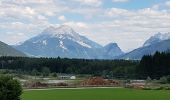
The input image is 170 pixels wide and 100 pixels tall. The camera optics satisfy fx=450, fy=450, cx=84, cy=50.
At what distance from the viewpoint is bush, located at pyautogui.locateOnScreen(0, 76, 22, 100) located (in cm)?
3181

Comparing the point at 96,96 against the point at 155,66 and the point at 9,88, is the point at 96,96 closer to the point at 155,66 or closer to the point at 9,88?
the point at 9,88

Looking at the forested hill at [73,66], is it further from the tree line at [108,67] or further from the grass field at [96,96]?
the grass field at [96,96]

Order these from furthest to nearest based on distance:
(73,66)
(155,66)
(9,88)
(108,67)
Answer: (73,66) → (108,67) → (155,66) → (9,88)

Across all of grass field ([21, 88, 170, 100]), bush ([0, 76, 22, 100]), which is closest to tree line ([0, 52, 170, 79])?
grass field ([21, 88, 170, 100])

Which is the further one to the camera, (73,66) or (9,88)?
(73,66)

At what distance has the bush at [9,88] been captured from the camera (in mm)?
31812

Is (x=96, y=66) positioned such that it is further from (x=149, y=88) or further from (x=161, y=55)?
(x=149, y=88)

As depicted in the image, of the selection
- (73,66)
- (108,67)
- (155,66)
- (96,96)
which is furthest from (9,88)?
(73,66)

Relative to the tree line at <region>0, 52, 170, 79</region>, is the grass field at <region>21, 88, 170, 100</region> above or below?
below

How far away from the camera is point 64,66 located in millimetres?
145250

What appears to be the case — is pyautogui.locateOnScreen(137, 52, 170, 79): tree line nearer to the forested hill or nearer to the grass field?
the forested hill

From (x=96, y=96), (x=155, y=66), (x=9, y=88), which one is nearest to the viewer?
(x=9, y=88)

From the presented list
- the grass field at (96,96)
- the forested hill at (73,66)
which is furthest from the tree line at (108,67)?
the grass field at (96,96)

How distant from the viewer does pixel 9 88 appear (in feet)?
106
